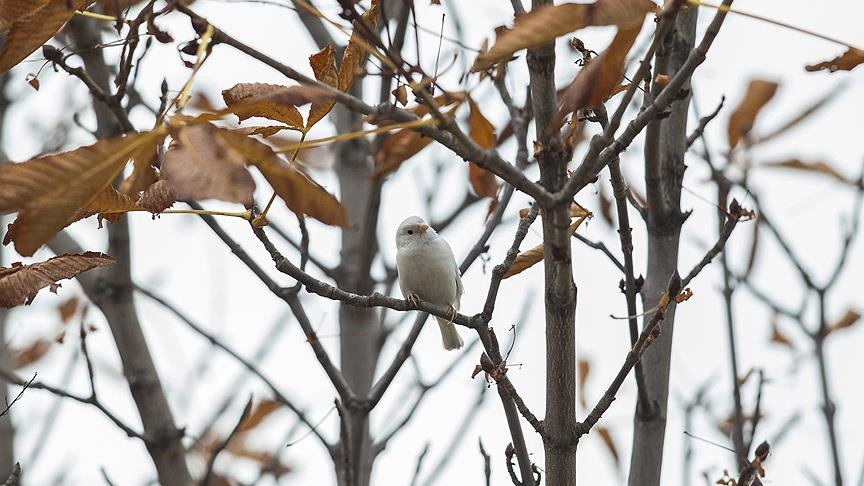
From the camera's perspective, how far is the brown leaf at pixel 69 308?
4742 mm

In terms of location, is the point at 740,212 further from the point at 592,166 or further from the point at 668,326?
the point at 592,166

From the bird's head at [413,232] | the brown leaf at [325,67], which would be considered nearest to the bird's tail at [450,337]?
the bird's head at [413,232]

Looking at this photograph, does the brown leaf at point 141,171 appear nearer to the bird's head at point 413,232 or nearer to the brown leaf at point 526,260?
the brown leaf at point 526,260

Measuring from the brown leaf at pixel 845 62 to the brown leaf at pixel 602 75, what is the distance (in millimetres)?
548

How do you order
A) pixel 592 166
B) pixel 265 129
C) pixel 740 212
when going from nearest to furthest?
pixel 592 166 → pixel 265 129 → pixel 740 212

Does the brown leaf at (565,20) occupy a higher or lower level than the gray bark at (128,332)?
lower

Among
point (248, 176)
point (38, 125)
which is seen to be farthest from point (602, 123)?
point (38, 125)

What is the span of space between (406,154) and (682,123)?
2.38ft

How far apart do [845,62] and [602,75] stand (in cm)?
61

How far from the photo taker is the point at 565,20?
104 cm

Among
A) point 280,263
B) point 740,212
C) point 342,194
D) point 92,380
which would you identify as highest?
point 342,194

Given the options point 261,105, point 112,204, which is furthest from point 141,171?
point 112,204

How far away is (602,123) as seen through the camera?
1.74 meters

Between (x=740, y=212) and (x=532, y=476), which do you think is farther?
(x=740, y=212)
